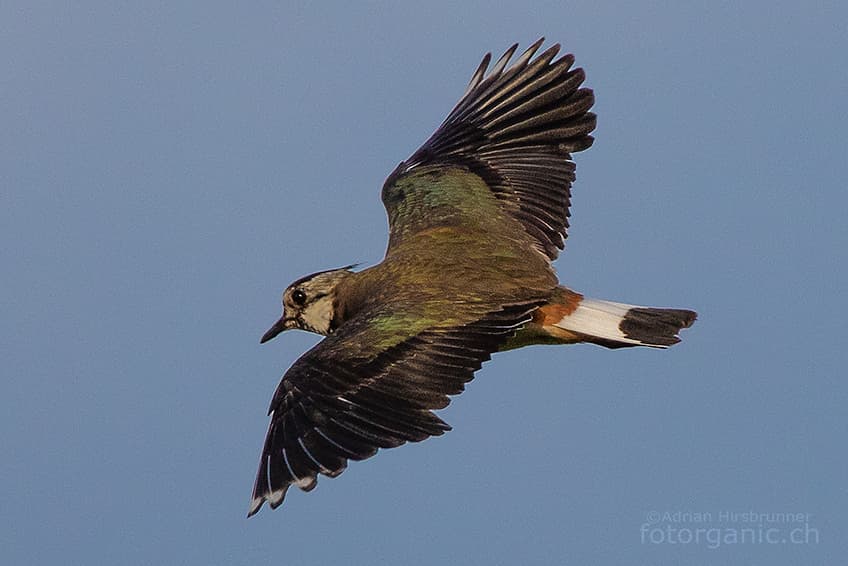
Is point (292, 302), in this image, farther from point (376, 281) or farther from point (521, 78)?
point (521, 78)

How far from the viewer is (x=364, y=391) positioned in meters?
9.86

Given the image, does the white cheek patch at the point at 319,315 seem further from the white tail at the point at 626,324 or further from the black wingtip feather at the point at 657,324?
the black wingtip feather at the point at 657,324

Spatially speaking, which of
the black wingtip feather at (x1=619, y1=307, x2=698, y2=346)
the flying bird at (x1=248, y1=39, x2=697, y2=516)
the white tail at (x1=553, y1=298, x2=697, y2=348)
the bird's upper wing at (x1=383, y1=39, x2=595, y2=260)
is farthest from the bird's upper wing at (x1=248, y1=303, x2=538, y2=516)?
the bird's upper wing at (x1=383, y1=39, x2=595, y2=260)

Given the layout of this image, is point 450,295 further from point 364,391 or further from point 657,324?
point 657,324

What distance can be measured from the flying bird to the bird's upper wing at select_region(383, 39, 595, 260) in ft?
0.04

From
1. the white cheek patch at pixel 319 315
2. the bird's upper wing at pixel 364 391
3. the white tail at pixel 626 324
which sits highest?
the white cheek patch at pixel 319 315

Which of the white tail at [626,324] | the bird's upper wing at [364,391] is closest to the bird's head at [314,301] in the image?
the bird's upper wing at [364,391]

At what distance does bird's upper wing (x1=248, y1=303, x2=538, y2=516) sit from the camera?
948 cm

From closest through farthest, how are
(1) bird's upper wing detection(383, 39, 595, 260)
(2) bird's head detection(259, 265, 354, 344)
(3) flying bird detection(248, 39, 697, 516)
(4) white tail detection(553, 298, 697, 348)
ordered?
(3) flying bird detection(248, 39, 697, 516) < (4) white tail detection(553, 298, 697, 348) < (2) bird's head detection(259, 265, 354, 344) < (1) bird's upper wing detection(383, 39, 595, 260)

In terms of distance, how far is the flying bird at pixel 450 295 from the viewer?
31.8ft

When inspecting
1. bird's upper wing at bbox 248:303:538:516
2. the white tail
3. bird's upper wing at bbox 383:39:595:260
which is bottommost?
bird's upper wing at bbox 248:303:538:516

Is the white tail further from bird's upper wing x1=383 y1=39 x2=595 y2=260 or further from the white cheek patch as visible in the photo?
the white cheek patch

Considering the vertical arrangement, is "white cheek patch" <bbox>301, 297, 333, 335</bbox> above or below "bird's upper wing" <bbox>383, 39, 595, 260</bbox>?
below

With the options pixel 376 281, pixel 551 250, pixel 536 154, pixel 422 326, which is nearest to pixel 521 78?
pixel 536 154
